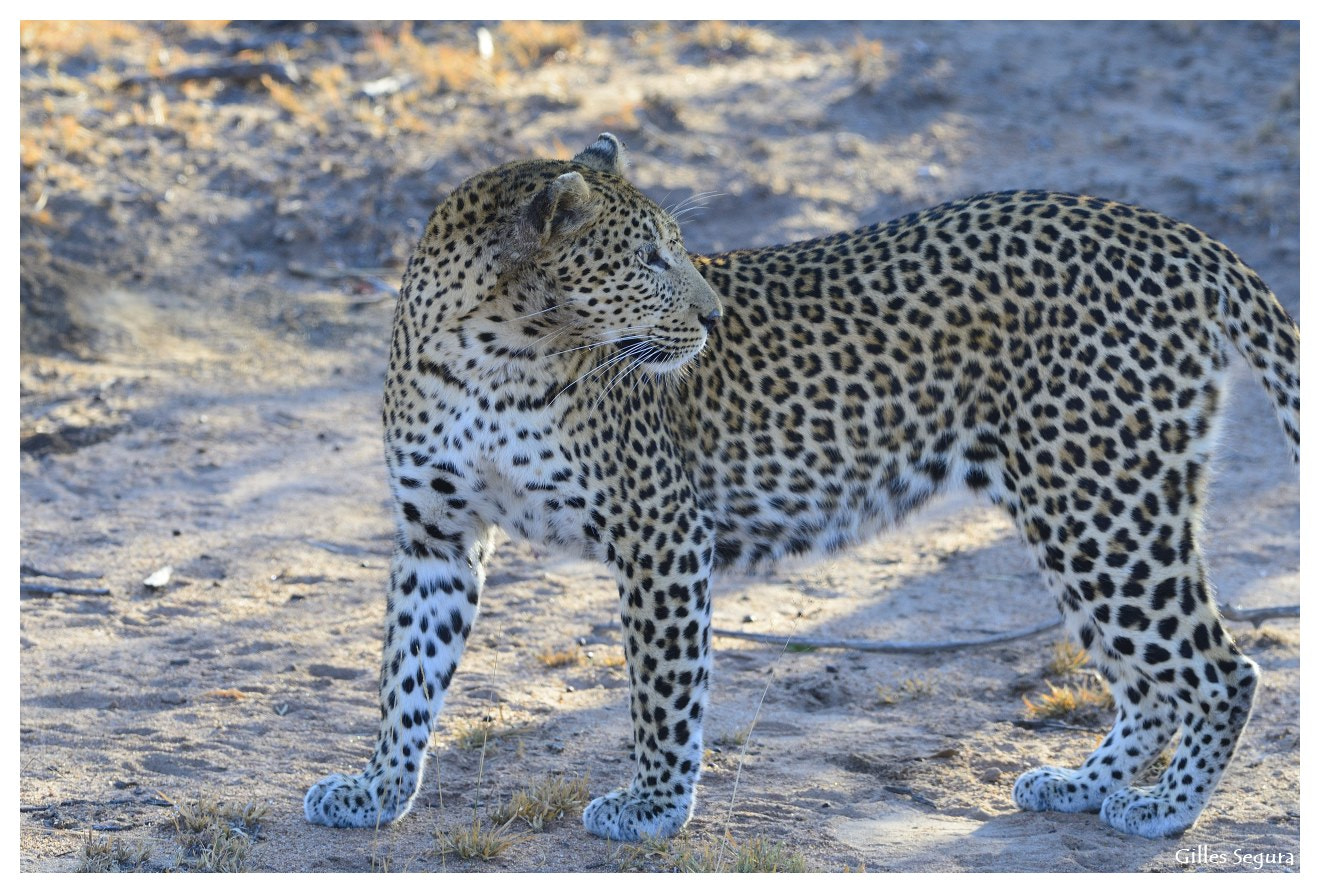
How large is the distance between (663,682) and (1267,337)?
8.76 ft

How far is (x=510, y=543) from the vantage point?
30.9 feet

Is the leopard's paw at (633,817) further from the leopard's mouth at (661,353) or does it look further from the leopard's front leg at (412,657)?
the leopard's mouth at (661,353)

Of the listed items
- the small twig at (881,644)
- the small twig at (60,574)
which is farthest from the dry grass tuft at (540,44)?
the small twig at (881,644)

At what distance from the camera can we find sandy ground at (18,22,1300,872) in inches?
248

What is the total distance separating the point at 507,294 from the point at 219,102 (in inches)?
424

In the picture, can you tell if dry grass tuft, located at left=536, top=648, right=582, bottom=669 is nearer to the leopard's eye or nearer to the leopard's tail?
the leopard's eye

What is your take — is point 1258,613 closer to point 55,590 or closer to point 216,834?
point 216,834

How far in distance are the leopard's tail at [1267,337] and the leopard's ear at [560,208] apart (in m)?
2.51

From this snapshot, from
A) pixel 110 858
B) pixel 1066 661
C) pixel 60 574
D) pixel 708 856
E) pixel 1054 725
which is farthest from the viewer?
pixel 60 574

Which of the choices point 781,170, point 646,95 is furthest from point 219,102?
point 781,170

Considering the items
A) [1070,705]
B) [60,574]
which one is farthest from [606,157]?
[60,574]

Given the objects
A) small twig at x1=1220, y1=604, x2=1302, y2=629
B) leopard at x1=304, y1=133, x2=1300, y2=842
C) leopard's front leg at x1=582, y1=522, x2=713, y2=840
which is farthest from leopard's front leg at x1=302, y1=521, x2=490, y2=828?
small twig at x1=1220, y1=604, x2=1302, y2=629

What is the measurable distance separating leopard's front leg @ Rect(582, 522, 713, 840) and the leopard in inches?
0.4

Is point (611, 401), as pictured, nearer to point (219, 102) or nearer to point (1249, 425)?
point (1249, 425)
